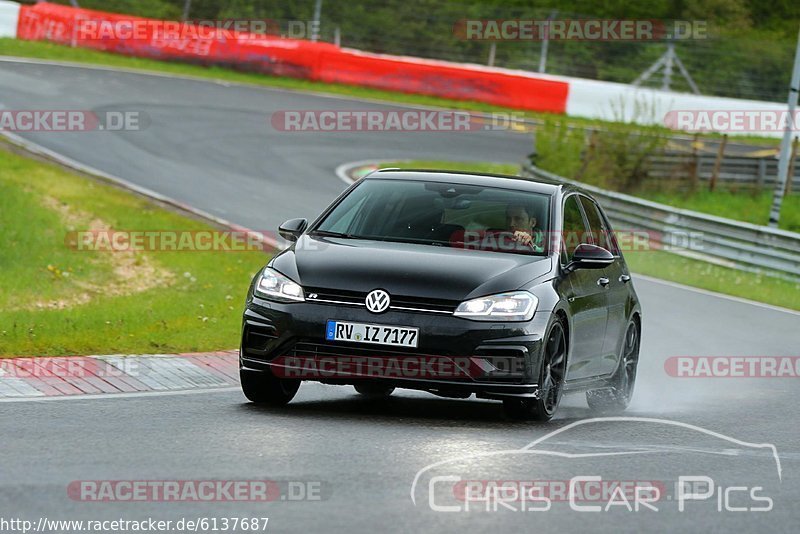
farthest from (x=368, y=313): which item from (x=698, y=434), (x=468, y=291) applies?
(x=698, y=434)

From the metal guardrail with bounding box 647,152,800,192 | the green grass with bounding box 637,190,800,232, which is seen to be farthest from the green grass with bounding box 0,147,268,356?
the metal guardrail with bounding box 647,152,800,192

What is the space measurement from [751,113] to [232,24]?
47.9 feet

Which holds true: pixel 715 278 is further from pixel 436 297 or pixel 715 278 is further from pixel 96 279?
pixel 436 297

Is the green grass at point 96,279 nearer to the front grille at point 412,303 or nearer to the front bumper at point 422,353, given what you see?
the front bumper at point 422,353

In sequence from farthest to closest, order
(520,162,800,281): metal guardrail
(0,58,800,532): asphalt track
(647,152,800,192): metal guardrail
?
(647,152,800,192): metal guardrail < (520,162,800,281): metal guardrail < (0,58,800,532): asphalt track

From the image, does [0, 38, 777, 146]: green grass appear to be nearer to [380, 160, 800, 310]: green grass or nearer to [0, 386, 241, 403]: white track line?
[380, 160, 800, 310]: green grass

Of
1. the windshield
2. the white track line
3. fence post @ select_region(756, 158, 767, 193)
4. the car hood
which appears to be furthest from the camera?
fence post @ select_region(756, 158, 767, 193)

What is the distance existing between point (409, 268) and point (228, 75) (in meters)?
29.2

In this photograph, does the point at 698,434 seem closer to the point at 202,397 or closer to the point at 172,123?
the point at 202,397

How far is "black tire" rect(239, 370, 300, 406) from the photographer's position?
31.3 feet

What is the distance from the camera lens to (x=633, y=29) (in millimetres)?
44000

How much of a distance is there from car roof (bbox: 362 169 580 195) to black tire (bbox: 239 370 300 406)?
172cm

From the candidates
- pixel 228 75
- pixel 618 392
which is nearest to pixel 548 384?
pixel 618 392

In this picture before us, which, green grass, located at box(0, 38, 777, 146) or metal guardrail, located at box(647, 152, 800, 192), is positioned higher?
green grass, located at box(0, 38, 777, 146)
